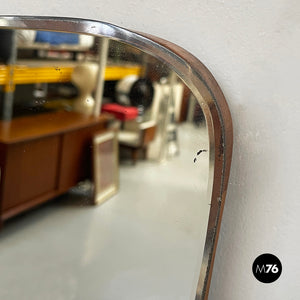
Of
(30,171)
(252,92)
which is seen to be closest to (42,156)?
(30,171)

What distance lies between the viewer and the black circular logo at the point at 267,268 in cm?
57

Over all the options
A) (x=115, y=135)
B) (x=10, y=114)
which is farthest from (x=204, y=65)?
(x=10, y=114)

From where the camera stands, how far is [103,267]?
590 millimetres

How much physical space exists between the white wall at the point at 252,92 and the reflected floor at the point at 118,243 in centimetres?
7

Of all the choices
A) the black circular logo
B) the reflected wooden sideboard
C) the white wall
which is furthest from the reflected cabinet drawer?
the black circular logo

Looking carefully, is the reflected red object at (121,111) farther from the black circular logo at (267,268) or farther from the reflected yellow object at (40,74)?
the black circular logo at (267,268)

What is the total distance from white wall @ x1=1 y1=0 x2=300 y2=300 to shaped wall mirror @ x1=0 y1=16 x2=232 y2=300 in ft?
0.10

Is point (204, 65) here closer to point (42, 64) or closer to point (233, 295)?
point (42, 64)

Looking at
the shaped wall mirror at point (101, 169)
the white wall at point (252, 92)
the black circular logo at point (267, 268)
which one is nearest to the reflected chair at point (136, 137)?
the shaped wall mirror at point (101, 169)

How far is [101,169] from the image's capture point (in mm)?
585

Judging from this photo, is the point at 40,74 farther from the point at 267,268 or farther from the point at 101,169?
the point at 267,268

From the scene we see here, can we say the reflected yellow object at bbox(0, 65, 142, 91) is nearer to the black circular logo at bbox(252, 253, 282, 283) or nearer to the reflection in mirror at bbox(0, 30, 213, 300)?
the reflection in mirror at bbox(0, 30, 213, 300)

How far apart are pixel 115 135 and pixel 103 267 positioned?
190 mm

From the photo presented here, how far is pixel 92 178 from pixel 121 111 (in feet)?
0.35
